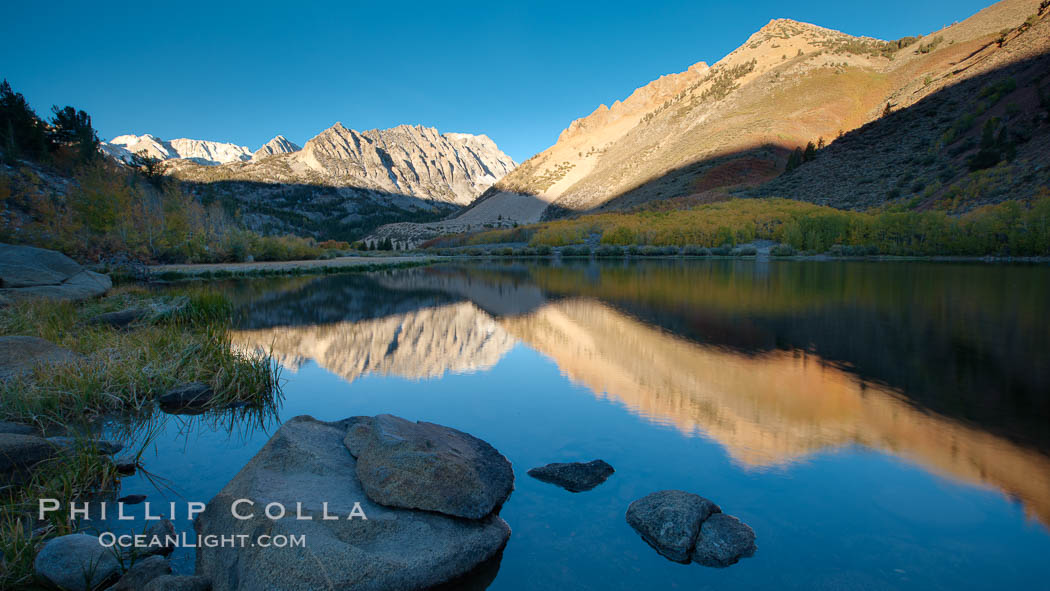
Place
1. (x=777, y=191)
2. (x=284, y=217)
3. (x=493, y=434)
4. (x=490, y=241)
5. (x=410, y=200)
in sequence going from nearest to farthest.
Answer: (x=493, y=434) < (x=777, y=191) < (x=490, y=241) < (x=284, y=217) < (x=410, y=200)

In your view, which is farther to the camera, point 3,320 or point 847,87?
point 847,87

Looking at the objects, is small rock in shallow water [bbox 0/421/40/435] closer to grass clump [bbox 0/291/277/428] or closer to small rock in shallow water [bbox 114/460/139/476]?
grass clump [bbox 0/291/277/428]

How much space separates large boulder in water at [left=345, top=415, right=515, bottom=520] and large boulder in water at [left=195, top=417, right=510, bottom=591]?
3.1 inches

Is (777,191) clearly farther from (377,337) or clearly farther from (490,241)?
(377,337)

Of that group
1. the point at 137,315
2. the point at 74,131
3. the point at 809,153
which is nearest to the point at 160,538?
the point at 137,315

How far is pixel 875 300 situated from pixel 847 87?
7653 centimetres

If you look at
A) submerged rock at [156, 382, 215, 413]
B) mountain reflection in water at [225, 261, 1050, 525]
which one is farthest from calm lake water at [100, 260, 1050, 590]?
submerged rock at [156, 382, 215, 413]

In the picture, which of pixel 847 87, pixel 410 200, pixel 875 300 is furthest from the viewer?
pixel 410 200

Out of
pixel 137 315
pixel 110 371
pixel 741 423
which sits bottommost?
pixel 741 423

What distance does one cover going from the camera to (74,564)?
2621 millimetres

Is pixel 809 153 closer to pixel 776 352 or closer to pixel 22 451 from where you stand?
pixel 776 352

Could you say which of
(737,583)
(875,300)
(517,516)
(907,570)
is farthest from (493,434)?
(875,300)

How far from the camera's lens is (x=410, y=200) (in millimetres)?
186125

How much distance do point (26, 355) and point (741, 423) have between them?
9413mm
